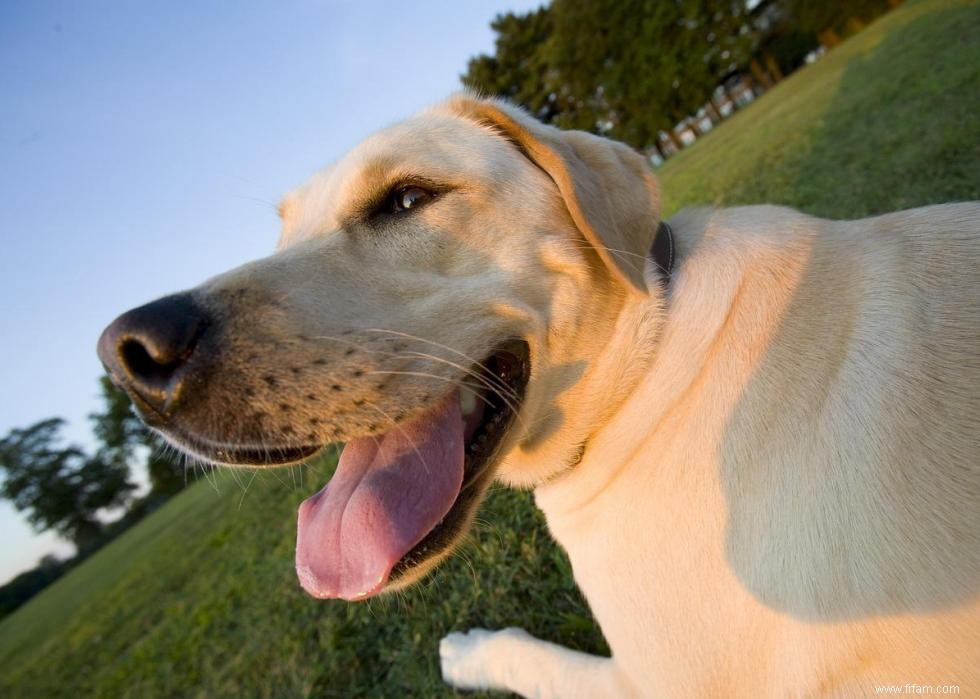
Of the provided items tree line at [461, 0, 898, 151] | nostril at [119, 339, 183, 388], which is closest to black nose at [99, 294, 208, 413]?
nostril at [119, 339, 183, 388]

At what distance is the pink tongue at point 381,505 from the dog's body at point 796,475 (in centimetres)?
58

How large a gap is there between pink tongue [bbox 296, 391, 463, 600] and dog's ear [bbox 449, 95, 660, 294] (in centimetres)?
76

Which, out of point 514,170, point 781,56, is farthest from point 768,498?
point 781,56

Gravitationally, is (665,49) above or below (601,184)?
above

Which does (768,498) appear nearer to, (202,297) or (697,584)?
(697,584)

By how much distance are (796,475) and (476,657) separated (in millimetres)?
1943

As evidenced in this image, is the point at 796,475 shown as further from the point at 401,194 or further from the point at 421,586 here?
the point at 421,586

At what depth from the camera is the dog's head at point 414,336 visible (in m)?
1.59

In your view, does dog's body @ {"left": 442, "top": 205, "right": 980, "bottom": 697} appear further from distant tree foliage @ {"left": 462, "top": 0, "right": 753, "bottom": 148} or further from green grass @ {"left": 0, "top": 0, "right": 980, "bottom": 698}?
distant tree foliage @ {"left": 462, "top": 0, "right": 753, "bottom": 148}

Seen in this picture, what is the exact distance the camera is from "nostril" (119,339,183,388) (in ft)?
5.00

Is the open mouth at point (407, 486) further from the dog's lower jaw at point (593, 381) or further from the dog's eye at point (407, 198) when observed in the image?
the dog's eye at point (407, 198)

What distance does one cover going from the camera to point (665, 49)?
36.4 m

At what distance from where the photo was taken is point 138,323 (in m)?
1.52

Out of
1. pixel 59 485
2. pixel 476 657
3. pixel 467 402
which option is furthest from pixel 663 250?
pixel 59 485
